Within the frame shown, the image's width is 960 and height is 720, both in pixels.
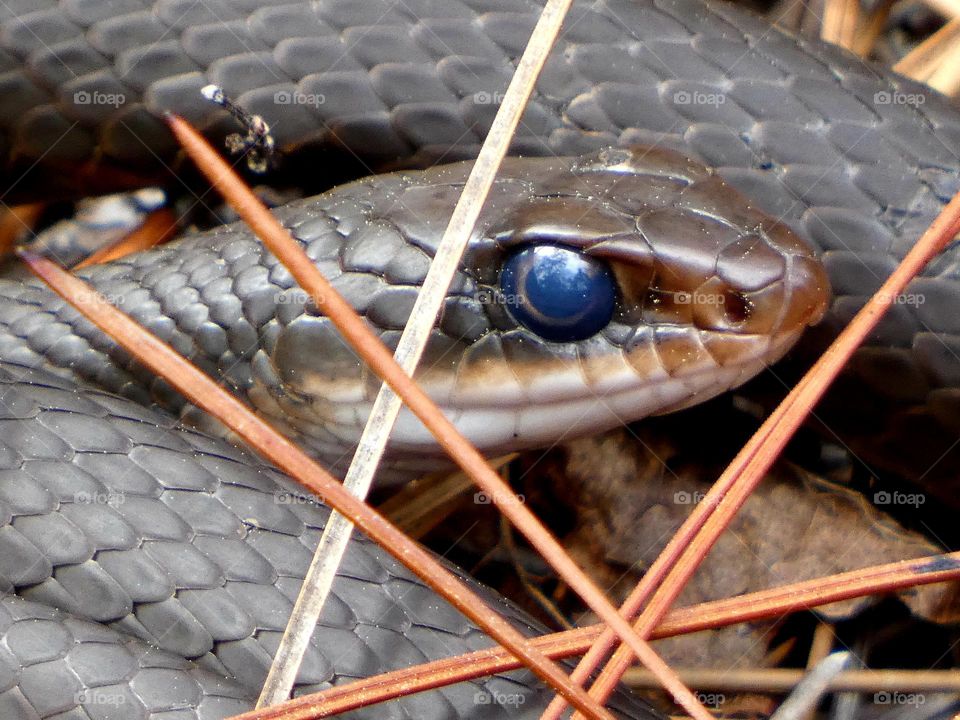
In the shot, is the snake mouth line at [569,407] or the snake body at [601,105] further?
the snake body at [601,105]

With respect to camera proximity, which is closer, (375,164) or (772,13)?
(375,164)

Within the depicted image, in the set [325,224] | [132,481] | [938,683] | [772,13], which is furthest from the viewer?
[772,13]

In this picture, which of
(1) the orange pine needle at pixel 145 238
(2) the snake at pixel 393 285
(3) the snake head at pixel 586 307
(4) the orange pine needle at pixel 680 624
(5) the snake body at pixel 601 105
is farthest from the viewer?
(1) the orange pine needle at pixel 145 238

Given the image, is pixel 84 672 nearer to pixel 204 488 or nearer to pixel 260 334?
pixel 204 488

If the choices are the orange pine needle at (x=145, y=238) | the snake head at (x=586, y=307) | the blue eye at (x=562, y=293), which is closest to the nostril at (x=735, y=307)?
the snake head at (x=586, y=307)

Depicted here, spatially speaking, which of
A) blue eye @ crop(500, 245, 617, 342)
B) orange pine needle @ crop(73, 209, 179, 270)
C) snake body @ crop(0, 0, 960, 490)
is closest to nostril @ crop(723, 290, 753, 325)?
blue eye @ crop(500, 245, 617, 342)

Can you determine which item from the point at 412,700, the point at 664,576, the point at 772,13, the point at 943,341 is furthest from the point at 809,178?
the point at 412,700

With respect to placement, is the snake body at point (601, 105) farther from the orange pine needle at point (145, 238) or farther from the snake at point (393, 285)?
the orange pine needle at point (145, 238)

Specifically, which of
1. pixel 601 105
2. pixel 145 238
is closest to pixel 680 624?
pixel 601 105

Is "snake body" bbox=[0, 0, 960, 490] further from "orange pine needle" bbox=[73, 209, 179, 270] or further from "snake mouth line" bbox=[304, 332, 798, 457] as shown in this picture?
"snake mouth line" bbox=[304, 332, 798, 457]
